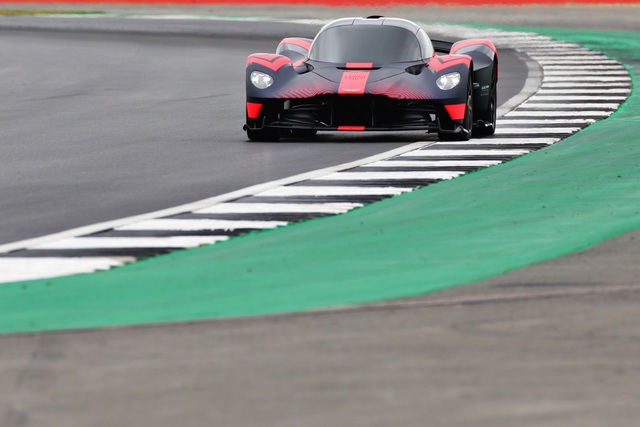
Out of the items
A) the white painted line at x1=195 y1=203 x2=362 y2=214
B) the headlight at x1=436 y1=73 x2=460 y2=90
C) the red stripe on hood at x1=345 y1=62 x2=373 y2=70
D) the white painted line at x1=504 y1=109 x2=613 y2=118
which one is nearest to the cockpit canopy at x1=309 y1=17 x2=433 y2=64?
the red stripe on hood at x1=345 y1=62 x2=373 y2=70

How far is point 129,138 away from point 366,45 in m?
2.66

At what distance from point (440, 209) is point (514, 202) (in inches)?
24.8

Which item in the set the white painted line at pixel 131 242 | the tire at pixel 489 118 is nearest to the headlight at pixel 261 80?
the tire at pixel 489 118

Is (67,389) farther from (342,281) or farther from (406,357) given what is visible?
(342,281)

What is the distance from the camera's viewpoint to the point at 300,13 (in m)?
50.3

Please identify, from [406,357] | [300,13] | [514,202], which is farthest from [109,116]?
[300,13]

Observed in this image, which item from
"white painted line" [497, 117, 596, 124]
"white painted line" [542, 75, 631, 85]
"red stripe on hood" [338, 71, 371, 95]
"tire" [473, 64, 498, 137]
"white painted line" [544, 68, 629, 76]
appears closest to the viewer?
"red stripe on hood" [338, 71, 371, 95]

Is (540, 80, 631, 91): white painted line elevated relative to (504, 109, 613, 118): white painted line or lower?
lower

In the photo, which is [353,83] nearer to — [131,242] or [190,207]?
[190,207]

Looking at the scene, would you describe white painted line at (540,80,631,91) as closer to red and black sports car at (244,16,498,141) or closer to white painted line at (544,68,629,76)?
white painted line at (544,68,629,76)

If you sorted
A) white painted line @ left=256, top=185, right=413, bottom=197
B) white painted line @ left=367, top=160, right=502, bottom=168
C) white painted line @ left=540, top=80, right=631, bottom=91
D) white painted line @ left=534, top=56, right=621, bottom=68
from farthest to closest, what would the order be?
white painted line @ left=534, top=56, right=621, bottom=68
white painted line @ left=540, top=80, right=631, bottom=91
white painted line @ left=367, top=160, right=502, bottom=168
white painted line @ left=256, top=185, right=413, bottom=197

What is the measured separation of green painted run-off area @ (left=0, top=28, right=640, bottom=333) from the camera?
830 centimetres

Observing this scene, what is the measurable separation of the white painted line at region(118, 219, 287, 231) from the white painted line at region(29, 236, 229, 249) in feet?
1.33

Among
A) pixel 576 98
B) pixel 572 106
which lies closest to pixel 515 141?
pixel 572 106
